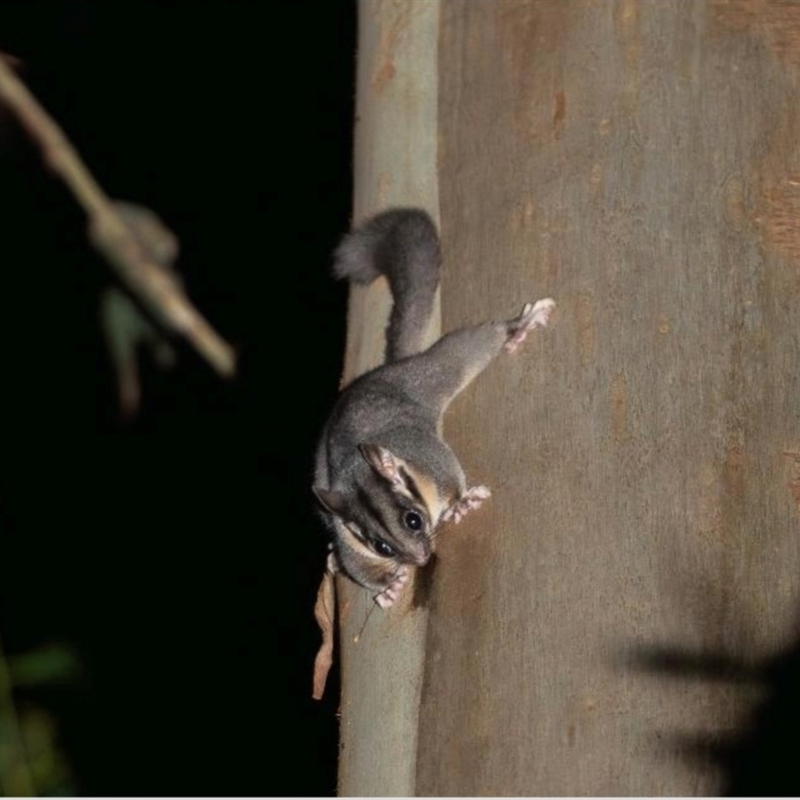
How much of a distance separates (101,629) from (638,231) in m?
4.92

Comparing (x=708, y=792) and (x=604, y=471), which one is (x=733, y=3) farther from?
(x=708, y=792)

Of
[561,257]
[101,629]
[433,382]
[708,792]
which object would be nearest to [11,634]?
[101,629]

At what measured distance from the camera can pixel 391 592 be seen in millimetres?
2531

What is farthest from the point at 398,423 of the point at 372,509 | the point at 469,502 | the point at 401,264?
the point at 469,502

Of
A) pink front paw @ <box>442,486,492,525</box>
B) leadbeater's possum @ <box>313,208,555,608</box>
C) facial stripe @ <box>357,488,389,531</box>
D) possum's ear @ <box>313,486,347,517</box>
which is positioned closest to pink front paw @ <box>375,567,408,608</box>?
leadbeater's possum @ <box>313,208,555,608</box>

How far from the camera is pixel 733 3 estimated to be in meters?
2.52

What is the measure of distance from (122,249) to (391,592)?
1.60 metres

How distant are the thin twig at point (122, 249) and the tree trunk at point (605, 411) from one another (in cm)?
107

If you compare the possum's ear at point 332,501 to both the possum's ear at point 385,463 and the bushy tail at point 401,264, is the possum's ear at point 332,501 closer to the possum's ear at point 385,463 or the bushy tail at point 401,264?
the possum's ear at point 385,463

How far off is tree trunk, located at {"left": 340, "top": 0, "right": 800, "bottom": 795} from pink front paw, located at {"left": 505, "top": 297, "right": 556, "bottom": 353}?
2 centimetres

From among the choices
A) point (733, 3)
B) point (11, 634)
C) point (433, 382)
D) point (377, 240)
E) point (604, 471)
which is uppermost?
point (733, 3)

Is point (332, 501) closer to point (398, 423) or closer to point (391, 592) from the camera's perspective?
point (398, 423)

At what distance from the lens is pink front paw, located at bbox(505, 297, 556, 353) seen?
7.75 ft

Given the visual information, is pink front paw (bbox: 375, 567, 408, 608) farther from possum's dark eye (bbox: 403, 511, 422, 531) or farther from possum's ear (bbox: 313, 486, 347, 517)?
possum's ear (bbox: 313, 486, 347, 517)
